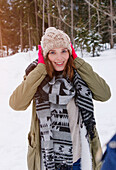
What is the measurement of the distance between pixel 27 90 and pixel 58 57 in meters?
0.42

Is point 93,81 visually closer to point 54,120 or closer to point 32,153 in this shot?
point 54,120

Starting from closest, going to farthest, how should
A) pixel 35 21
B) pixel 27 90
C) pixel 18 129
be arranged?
1. pixel 27 90
2. pixel 18 129
3. pixel 35 21

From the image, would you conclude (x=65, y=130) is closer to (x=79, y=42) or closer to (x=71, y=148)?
(x=71, y=148)

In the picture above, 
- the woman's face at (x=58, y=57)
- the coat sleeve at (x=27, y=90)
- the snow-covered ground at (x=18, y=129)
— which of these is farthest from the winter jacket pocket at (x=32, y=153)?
the snow-covered ground at (x=18, y=129)

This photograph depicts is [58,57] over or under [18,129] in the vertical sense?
over

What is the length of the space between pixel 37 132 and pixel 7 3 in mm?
31353

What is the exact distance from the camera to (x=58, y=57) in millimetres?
1462

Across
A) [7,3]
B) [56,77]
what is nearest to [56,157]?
[56,77]

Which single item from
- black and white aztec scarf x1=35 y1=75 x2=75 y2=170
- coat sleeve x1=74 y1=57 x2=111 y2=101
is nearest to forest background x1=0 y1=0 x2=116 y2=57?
coat sleeve x1=74 y1=57 x2=111 y2=101

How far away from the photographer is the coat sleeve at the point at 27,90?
4.60ft

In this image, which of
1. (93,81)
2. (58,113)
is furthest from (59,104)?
(93,81)

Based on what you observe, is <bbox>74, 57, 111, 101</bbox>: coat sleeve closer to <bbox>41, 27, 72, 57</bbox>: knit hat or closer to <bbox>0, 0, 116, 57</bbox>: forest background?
<bbox>41, 27, 72, 57</bbox>: knit hat

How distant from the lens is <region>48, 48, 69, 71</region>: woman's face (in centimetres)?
147

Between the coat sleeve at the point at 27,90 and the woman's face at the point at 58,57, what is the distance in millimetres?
122
